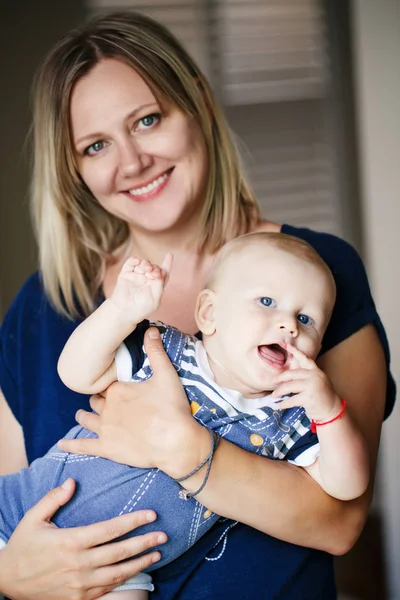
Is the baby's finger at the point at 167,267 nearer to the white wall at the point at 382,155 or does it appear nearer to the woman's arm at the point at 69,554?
the woman's arm at the point at 69,554

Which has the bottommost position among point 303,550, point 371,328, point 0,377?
point 303,550

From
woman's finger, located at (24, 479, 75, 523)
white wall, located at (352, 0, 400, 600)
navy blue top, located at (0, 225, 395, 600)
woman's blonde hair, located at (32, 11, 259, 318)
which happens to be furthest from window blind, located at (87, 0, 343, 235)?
woman's finger, located at (24, 479, 75, 523)

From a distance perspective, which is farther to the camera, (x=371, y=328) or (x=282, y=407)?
(x=371, y=328)

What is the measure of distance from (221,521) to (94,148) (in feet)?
2.85

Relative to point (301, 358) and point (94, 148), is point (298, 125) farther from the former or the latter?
point (301, 358)

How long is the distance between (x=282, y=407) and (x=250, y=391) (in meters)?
0.11

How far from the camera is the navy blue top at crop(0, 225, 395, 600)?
59.2 inches

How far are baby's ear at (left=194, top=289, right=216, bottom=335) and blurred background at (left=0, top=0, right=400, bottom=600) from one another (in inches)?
73.4

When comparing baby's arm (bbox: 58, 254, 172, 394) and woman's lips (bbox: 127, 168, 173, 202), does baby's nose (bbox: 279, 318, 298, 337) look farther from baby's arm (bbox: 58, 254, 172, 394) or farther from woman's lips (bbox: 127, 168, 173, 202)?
woman's lips (bbox: 127, 168, 173, 202)

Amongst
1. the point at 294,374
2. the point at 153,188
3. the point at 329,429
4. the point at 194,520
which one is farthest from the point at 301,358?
the point at 153,188

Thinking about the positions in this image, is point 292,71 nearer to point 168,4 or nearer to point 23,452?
point 168,4

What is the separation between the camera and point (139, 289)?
1.33 m

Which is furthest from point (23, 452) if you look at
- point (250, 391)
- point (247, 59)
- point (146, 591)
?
point (247, 59)

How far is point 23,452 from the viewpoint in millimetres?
1839
